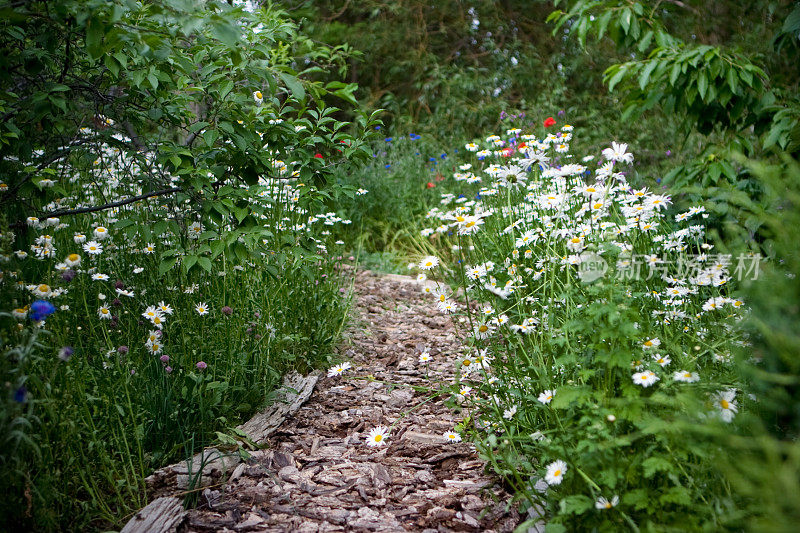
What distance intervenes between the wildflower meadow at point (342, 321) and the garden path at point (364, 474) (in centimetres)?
1

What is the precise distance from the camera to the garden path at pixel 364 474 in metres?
1.84

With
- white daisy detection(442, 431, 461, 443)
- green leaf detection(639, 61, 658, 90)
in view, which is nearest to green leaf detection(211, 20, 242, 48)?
white daisy detection(442, 431, 461, 443)

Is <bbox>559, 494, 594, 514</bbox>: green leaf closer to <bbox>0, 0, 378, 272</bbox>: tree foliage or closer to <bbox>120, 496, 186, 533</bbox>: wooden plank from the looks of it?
<bbox>120, 496, 186, 533</bbox>: wooden plank

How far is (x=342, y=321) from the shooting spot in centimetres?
336

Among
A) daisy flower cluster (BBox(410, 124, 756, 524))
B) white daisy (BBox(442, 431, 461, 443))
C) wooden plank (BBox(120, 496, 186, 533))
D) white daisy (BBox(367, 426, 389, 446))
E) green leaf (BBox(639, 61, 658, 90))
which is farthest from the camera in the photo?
green leaf (BBox(639, 61, 658, 90))

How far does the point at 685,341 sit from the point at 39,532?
2133mm

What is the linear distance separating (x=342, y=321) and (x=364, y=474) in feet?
4.32

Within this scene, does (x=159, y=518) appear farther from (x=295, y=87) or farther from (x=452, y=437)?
(x=295, y=87)

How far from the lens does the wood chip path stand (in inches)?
72.2

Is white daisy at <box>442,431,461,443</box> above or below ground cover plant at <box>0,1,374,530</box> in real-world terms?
below

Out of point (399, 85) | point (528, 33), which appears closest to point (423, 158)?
point (399, 85)

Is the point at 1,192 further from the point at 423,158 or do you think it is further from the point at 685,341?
the point at 423,158

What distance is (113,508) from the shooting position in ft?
6.08

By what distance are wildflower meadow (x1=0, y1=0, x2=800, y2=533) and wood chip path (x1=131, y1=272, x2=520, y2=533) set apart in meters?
0.01
